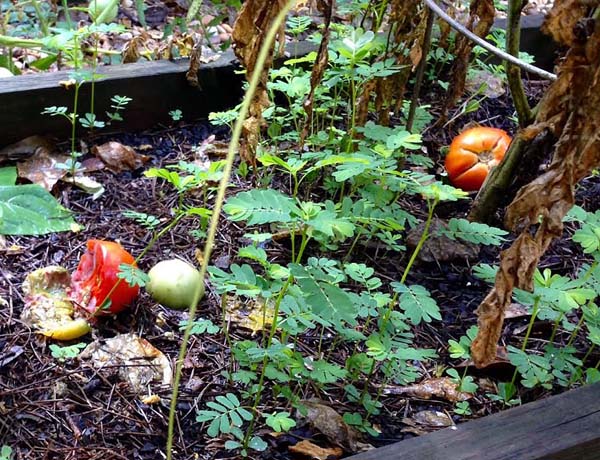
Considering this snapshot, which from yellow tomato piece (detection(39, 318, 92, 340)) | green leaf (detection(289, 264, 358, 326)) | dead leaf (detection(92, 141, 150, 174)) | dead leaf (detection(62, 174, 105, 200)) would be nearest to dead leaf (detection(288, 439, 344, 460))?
green leaf (detection(289, 264, 358, 326))

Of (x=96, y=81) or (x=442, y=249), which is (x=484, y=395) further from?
(x=96, y=81)

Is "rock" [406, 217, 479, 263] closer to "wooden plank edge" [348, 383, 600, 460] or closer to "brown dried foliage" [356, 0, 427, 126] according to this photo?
"brown dried foliage" [356, 0, 427, 126]

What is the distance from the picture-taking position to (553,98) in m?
1.26

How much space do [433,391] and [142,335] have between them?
71cm

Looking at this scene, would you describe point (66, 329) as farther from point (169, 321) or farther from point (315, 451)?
point (315, 451)

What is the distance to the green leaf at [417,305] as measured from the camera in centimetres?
152

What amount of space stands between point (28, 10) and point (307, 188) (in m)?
1.98

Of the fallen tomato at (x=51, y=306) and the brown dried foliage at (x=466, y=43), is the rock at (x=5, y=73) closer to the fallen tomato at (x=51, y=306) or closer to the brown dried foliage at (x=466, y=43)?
the fallen tomato at (x=51, y=306)

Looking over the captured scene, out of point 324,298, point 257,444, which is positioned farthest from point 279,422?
point 324,298

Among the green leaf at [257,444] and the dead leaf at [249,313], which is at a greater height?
the green leaf at [257,444]

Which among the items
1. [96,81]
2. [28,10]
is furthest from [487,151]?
[28,10]

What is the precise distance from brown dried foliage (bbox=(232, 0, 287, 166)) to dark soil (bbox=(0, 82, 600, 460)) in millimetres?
384

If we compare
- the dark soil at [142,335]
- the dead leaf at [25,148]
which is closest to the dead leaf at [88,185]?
the dark soil at [142,335]

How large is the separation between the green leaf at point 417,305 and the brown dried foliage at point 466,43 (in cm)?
92
